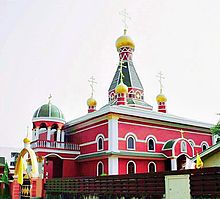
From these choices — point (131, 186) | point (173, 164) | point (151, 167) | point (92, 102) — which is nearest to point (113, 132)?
point (151, 167)

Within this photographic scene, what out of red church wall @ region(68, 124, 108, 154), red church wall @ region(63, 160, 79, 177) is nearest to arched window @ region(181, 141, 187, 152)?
red church wall @ region(68, 124, 108, 154)

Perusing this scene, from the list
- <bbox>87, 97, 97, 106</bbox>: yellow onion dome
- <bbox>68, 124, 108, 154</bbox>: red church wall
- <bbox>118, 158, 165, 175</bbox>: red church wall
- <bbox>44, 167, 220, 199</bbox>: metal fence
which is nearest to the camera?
<bbox>44, 167, 220, 199</bbox>: metal fence

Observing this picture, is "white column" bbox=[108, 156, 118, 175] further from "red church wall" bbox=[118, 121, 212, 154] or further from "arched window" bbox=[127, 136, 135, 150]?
"arched window" bbox=[127, 136, 135, 150]

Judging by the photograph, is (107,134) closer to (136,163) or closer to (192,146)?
(136,163)

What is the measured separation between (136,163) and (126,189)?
10.7 meters

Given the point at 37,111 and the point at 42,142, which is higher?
the point at 37,111

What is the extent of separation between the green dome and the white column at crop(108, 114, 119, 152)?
15.7 feet

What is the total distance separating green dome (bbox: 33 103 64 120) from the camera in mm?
22109

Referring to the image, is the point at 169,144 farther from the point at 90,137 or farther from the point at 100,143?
the point at 90,137

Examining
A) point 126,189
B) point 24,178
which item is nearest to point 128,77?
point 24,178

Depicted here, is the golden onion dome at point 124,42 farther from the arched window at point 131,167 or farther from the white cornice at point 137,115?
the arched window at point 131,167

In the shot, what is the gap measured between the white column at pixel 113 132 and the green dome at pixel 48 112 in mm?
4779

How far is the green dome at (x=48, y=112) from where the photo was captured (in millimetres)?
22109

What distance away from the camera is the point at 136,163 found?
20203 mm
